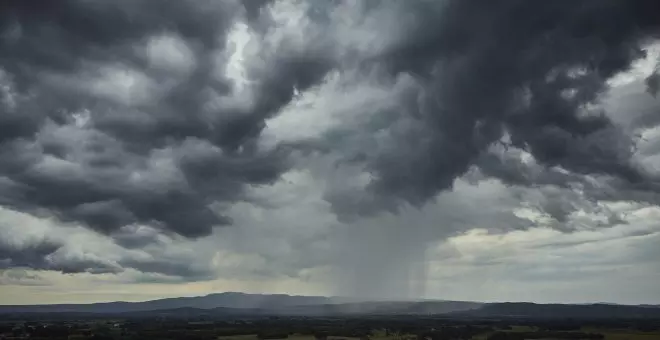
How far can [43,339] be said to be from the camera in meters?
170

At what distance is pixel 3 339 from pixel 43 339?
11296 millimetres

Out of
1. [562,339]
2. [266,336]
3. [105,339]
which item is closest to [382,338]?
[266,336]

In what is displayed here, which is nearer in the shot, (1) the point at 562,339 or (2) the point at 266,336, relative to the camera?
(1) the point at 562,339

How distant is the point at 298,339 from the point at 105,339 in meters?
59.6

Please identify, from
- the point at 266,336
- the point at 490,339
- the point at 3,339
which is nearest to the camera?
the point at 3,339

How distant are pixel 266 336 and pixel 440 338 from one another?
60.3 meters

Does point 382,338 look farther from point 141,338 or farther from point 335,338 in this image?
point 141,338

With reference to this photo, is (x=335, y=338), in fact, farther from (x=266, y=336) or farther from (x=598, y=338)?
(x=598, y=338)

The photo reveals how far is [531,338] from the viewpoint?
604 feet

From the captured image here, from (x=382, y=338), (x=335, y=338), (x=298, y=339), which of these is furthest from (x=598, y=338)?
(x=298, y=339)

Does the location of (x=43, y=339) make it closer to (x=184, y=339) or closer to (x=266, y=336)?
(x=184, y=339)

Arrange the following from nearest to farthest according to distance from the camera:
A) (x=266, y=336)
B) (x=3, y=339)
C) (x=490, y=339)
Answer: (x=3, y=339), (x=490, y=339), (x=266, y=336)

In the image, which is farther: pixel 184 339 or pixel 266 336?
pixel 266 336

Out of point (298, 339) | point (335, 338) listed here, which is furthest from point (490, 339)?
point (298, 339)
